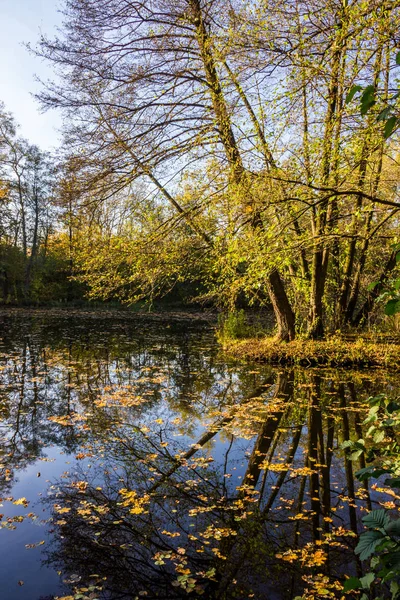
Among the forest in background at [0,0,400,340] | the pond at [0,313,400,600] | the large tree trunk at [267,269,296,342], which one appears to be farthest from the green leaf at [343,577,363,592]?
the large tree trunk at [267,269,296,342]

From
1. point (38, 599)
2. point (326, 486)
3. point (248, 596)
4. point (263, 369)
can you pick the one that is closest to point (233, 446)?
point (326, 486)

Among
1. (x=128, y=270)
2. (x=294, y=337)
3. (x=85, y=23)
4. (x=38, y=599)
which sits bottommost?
(x=38, y=599)

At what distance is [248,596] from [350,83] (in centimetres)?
633

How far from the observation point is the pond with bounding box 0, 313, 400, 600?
9.84 feet

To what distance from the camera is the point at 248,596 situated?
2.77 metres

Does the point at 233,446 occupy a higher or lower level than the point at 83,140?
lower

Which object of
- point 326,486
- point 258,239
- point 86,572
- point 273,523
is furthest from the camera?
point 258,239

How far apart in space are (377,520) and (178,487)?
316cm

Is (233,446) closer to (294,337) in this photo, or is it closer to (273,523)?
(273,523)

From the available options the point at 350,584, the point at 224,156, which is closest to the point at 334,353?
the point at 224,156

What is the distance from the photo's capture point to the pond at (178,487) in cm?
300

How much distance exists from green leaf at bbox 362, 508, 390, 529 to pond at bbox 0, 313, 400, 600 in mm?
1714

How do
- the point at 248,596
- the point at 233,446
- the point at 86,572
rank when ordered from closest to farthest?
1. the point at 248,596
2. the point at 86,572
3. the point at 233,446

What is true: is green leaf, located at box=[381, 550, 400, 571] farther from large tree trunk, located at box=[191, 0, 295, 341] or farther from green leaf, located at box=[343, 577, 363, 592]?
large tree trunk, located at box=[191, 0, 295, 341]
